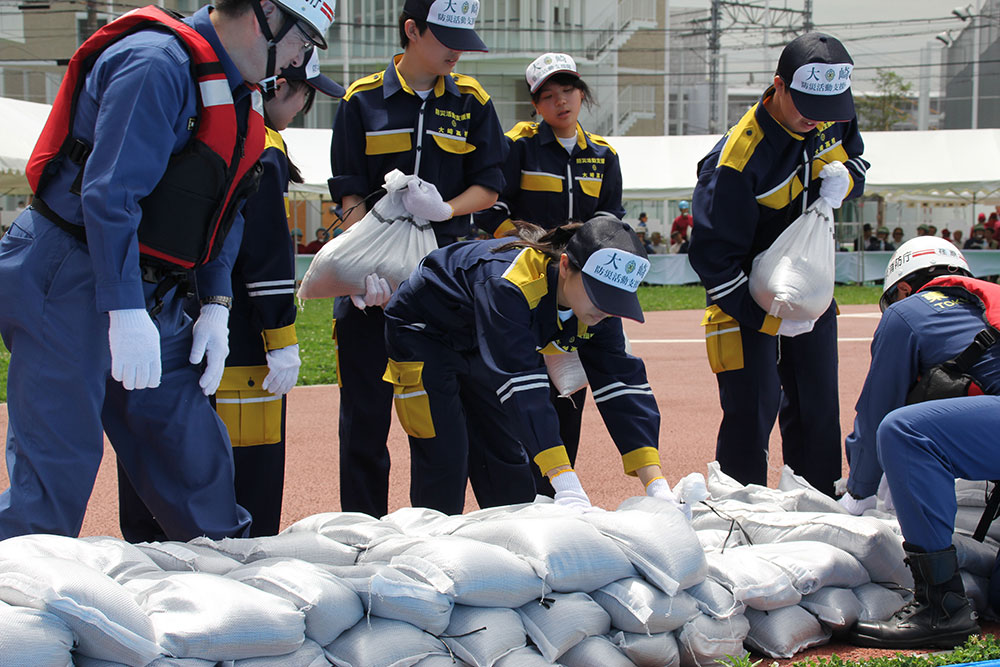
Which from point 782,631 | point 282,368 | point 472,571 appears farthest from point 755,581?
point 282,368

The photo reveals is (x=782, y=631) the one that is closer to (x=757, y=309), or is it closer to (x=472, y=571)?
(x=472, y=571)

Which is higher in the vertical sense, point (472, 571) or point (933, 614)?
point (472, 571)

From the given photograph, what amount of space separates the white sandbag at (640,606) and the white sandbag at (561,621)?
0.04m

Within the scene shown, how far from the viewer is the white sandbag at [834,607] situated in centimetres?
300

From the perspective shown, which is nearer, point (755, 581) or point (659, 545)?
point (659, 545)

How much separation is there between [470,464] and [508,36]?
27562 mm

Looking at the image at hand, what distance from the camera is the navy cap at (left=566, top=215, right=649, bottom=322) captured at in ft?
9.70

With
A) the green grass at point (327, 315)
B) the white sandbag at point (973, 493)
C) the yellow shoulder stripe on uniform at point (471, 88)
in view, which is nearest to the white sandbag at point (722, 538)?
the white sandbag at point (973, 493)

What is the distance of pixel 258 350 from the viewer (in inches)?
143

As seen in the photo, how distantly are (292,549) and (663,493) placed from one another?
115 centimetres

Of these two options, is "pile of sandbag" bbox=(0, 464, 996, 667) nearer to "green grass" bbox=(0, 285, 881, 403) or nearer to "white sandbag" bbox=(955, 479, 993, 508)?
"white sandbag" bbox=(955, 479, 993, 508)

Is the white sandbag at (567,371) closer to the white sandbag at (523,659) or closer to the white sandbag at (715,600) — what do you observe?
the white sandbag at (715,600)

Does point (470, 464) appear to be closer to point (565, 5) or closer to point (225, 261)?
point (225, 261)

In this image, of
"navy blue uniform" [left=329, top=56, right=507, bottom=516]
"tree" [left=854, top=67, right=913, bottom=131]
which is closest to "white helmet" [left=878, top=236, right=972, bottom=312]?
"navy blue uniform" [left=329, top=56, right=507, bottom=516]
